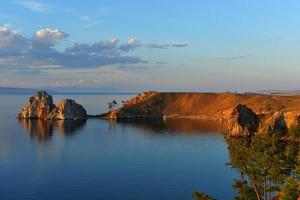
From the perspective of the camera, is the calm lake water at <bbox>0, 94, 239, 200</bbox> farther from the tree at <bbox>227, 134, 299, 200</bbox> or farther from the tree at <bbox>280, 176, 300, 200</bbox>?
the tree at <bbox>280, 176, 300, 200</bbox>

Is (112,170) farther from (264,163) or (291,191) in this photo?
(291,191)

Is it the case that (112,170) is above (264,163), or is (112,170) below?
below

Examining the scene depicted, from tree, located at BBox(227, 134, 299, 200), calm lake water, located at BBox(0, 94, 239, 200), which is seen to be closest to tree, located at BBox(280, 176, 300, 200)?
tree, located at BBox(227, 134, 299, 200)

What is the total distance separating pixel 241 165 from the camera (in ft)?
252

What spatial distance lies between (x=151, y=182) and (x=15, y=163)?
164ft

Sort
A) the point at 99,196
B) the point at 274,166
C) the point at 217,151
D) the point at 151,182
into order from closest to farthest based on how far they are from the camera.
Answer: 1. the point at 274,166
2. the point at 99,196
3. the point at 151,182
4. the point at 217,151

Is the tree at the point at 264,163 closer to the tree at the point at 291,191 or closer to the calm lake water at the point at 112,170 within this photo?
the tree at the point at 291,191

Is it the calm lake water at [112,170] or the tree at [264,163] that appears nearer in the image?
the tree at [264,163]

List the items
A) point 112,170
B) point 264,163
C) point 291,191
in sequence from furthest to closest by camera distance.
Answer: point 112,170 → point 264,163 → point 291,191

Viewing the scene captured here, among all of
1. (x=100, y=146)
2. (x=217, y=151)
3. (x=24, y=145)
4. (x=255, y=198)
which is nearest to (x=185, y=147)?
(x=217, y=151)

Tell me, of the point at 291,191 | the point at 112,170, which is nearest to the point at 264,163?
the point at 291,191

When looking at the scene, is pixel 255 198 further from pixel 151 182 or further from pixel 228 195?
pixel 151 182

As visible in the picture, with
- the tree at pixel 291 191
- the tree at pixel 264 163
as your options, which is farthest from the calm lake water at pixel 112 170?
the tree at pixel 291 191

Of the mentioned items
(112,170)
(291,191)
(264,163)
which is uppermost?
(264,163)
